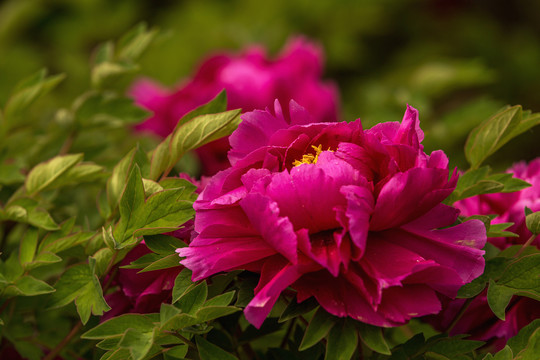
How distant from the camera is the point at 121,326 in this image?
1.54 feet

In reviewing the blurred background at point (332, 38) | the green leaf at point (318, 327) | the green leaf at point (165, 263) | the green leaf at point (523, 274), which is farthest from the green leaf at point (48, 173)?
the blurred background at point (332, 38)

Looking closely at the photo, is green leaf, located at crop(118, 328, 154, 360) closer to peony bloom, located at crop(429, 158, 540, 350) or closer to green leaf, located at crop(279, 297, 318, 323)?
green leaf, located at crop(279, 297, 318, 323)

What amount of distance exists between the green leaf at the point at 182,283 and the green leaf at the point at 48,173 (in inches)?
7.1

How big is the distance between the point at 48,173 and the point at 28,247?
74 millimetres

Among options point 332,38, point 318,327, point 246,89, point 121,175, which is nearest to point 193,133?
point 121,175

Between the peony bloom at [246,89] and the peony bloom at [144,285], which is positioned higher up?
the peony bloom at [144,285]

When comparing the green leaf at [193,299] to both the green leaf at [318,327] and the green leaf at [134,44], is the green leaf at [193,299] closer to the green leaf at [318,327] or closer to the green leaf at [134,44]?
the green leaf at [318,327]

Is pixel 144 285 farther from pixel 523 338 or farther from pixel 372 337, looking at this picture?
pixel 523 338

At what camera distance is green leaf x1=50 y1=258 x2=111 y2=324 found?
19.9 inches

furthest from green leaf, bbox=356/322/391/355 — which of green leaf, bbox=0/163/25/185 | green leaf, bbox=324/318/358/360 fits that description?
green leaf, bbox=0/163/25/185

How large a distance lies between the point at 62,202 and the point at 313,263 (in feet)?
1.45

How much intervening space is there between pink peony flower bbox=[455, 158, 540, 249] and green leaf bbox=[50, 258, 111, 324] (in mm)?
332

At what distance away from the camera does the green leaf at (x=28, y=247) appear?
1.87 ft

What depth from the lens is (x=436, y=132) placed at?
94cm
